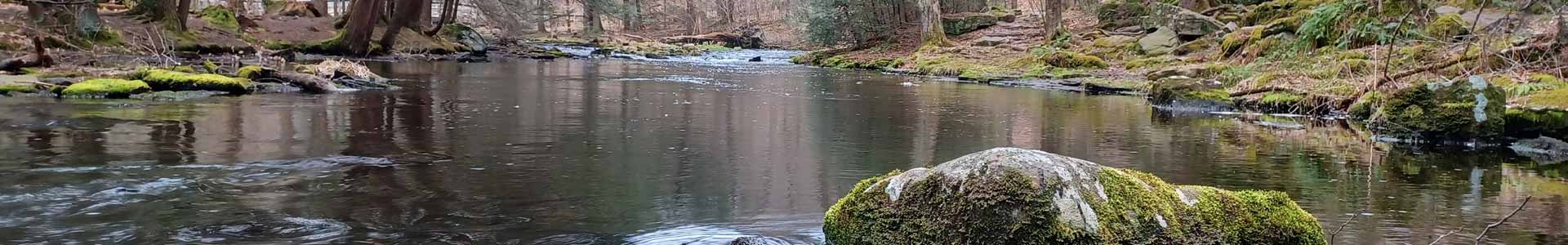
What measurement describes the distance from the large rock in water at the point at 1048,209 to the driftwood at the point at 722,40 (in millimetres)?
52514

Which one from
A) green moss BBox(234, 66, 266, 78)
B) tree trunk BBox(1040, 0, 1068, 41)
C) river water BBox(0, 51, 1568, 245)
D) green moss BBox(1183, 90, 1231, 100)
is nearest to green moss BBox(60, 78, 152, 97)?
river water BBox(0, 51, 1568, 245)

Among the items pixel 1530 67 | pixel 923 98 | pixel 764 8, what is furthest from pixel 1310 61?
pixel 764 8

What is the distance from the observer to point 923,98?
16375 mm

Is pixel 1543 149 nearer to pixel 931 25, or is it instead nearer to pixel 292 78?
pixel 292 78

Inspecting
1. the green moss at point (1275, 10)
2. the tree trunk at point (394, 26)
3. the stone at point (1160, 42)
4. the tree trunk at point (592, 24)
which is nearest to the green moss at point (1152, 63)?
→ the stone at point (1160, 42)

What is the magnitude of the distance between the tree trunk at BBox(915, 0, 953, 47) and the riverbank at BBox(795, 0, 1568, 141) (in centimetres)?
275

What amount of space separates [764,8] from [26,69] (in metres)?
57.1

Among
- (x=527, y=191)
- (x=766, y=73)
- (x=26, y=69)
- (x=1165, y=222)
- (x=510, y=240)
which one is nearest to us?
(x=1165, y=222)

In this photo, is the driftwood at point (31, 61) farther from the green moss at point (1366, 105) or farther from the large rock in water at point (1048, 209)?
the green moss at point (1366, 105)

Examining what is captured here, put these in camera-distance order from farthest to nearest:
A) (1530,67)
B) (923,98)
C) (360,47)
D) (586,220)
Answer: (360,47) → (923,98) → (1530,67) → (586,220)

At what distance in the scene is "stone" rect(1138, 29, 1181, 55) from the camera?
78.4 feet

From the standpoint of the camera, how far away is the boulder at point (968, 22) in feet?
123

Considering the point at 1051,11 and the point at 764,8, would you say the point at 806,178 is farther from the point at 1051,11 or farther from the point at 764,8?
the point at 764,8

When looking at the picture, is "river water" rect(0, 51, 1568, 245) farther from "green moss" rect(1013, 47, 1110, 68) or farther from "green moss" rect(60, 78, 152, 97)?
"green moss" rect(1013, 47, 1110, 68)
